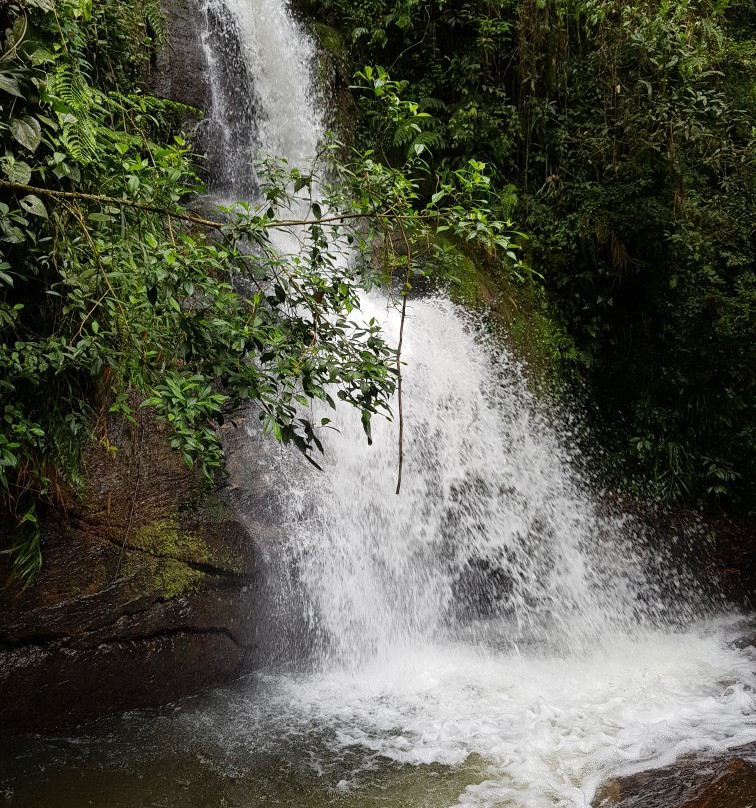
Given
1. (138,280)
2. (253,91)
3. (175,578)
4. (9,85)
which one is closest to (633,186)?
(253,91)

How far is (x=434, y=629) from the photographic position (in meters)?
5.30

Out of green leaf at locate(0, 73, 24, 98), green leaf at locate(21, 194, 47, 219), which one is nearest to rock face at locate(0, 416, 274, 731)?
green leaf at locate(21, 194, 47, 219)

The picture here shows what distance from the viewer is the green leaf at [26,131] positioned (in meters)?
2.84

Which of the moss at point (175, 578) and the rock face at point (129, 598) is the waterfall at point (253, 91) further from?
the moss at point (175, 578)

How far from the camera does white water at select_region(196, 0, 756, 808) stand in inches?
153

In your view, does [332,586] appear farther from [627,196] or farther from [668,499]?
[627,196]

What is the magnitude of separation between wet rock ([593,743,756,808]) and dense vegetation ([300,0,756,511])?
3.54 metres

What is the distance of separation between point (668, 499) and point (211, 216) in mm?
5417

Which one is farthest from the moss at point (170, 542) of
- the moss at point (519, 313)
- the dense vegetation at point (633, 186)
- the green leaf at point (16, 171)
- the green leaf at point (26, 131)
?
the dense vegetation at point (633, 186)

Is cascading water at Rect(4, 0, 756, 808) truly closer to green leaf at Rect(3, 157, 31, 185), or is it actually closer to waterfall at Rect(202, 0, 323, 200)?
waterfall at Rect(202, 0, 323, 200)

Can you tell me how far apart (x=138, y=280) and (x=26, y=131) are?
0.77 metres

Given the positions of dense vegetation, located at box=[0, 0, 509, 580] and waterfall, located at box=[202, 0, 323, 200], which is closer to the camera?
dense vegetation, located at box=[0, 0, 509, 580]

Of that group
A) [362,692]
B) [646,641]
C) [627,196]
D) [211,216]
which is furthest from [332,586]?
[627,196]

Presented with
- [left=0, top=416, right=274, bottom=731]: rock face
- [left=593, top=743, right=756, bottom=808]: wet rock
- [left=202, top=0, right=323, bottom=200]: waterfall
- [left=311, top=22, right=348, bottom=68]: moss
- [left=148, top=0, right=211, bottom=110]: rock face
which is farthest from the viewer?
[left=311, top=22, right=348, bottom=68]: moss
